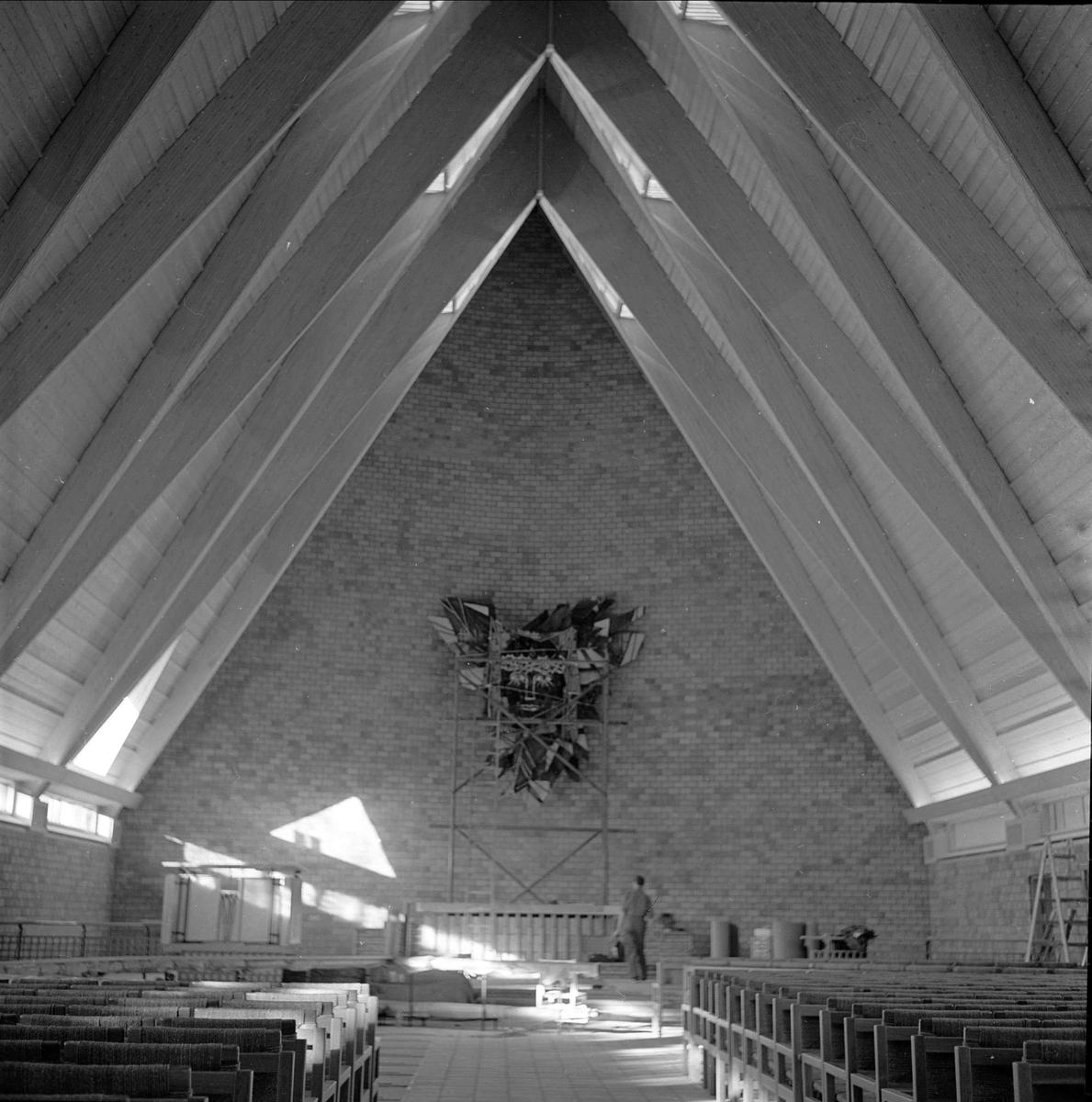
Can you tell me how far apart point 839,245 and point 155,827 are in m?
13.9

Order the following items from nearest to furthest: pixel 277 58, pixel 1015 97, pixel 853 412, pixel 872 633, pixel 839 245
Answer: pixel 1015 97
pixel 277 58
pixel 839 245
pixel 853 412
pixel 872 633

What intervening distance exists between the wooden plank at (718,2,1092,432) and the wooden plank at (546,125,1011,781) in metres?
6.36

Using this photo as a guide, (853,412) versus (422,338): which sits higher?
(422,338)

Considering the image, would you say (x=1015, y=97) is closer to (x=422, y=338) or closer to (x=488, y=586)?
(x=422, y=338)

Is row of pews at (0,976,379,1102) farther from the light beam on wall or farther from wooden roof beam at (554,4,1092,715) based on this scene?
the light beam on wall

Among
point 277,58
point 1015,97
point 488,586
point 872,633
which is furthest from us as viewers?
point 488,586

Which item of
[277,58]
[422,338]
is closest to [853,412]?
[277,58]

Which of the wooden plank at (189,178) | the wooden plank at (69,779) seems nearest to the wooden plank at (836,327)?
the wooden plank at (189,178)

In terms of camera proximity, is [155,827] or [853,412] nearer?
[853,412]

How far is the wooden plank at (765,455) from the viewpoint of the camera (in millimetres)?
16922

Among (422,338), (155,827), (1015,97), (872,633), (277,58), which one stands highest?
(422,338)

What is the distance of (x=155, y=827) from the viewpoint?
2055 centimetres

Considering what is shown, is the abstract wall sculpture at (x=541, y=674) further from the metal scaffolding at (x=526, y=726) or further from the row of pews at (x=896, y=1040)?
the row of pews at (x=896, y=1040)

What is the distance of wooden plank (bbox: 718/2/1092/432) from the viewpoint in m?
10.4
